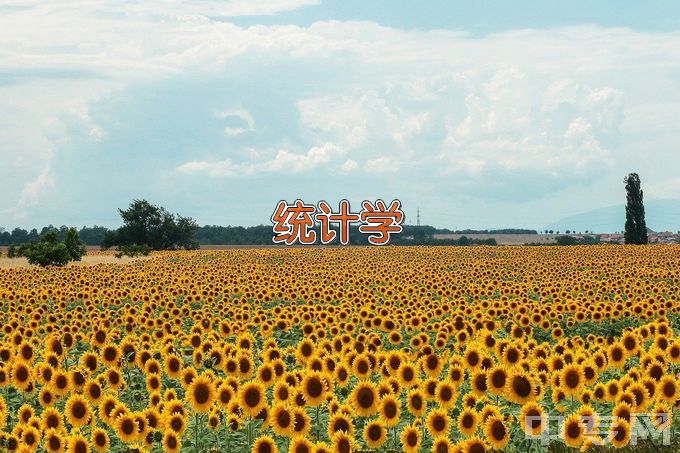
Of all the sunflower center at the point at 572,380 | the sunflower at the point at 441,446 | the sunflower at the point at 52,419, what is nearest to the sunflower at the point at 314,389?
the sunflower at the point at 441,446

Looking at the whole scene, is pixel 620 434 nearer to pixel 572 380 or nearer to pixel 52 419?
Answer: pixel 572 380

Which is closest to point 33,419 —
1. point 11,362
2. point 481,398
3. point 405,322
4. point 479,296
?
point 11,362

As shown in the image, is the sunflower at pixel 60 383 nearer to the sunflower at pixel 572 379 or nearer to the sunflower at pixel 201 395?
the sunflower at pixel 201 395

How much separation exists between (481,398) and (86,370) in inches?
217

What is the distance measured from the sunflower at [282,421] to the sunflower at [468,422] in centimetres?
186

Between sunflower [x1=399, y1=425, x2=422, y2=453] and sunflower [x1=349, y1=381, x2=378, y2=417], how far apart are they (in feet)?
2.48

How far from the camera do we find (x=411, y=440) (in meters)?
8.87

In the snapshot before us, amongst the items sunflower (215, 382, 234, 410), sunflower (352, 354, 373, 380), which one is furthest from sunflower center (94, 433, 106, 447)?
sunflower (352, 354, 373, 380)

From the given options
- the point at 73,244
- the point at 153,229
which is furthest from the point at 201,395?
the point at 153,229

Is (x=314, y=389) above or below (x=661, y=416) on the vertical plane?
Answer: above

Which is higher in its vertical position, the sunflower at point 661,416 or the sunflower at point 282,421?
the sunflower at point 282,421

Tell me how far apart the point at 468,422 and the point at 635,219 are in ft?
231

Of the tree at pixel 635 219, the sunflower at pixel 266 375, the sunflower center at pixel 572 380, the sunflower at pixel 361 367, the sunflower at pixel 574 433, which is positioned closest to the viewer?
the sunflower at pixel 574 433

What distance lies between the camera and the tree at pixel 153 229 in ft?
298
